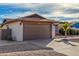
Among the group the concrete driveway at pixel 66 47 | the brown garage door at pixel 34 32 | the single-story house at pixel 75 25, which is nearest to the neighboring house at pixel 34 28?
the brown garage door at pixel 34 32

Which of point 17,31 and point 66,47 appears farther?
point 17,31

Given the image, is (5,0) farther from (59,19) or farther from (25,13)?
(59,19)

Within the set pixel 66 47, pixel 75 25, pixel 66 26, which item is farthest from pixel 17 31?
pixel 75 25

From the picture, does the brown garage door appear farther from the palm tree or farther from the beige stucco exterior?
the palm tree

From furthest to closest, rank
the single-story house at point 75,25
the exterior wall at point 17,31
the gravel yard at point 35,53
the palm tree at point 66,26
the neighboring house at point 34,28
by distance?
the exterior wall at point 17,31 < the neighboring house at point 34,28 < the palm tree at point 66,26 < the single-story house at point 75,25 < the gravel yard at point 35,53

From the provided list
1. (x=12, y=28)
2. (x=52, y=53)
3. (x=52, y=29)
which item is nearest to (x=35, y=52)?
(x=52, y=53)

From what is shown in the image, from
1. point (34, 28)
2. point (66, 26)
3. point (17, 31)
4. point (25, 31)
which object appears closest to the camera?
point (66, 26)

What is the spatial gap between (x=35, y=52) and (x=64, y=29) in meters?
3.78

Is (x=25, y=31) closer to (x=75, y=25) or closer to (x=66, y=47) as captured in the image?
(x=66, y=47)

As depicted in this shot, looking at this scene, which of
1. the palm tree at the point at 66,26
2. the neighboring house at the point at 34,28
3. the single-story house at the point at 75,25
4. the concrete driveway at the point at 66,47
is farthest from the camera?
the neighboring house at the point at 34,28

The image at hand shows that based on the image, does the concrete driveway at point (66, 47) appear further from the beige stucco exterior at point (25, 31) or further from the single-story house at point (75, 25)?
the beige stucco exterior at point (25, 31)

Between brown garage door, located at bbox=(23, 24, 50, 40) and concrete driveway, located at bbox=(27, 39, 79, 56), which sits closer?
concrete driveway, located at bbox=(27, 39, 79, 56)

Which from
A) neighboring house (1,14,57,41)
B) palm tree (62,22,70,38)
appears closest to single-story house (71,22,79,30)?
palm tree (62,22,70,38)

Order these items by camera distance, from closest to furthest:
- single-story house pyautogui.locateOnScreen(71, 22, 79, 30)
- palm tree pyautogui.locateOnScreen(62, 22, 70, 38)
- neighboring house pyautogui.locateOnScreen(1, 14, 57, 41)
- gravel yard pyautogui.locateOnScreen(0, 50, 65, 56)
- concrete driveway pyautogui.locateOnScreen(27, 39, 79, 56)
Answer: gravel yard pyautogui.locateOnScreen(0, 50, 65, 56) < concrete driveway pyautogui.locateOnScreen(27, 39, 79, 56) < single-story house pyautogui.locateOnScreen(71, 22, 79, 30) < palm tree pyautogui.locateOnScreen(62, 22, 70, 38) < neighboring house pyautogui.locateOnScreen(1, 14, 57, 41)
